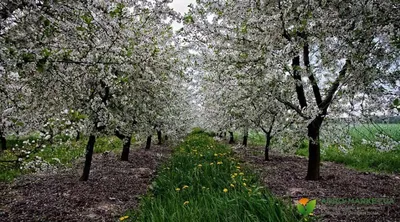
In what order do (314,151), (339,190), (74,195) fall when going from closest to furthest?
(339,190)
(74,195)
(314,151)

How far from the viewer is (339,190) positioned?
6898mm

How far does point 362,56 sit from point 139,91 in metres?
5.94

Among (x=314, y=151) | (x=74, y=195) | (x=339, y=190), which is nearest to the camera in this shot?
(x=339, y=190)

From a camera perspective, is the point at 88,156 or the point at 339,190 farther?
the point at 88,156

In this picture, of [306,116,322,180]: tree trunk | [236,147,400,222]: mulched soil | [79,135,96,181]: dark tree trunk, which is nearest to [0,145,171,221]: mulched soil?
[79,135,96,181]: dark tree trunk

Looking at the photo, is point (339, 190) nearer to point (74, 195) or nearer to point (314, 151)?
point (314, 151)

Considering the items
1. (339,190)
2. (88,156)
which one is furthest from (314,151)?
(88,156)

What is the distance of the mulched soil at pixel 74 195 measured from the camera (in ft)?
19.4

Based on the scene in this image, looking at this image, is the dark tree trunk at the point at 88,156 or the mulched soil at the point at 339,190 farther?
the dark tree trunk at the point at 88,156

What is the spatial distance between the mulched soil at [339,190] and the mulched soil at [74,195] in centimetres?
334

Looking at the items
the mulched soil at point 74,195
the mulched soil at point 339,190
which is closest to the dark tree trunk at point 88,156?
the mulched soil at point 74,195

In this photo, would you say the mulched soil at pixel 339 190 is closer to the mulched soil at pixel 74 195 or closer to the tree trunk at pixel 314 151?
the tree trunk at pixel 314 151

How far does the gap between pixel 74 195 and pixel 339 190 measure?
5.84m

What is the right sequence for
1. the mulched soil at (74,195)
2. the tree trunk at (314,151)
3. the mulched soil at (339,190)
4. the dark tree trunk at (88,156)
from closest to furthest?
the mulched soil at (339,190), the mulched soil at (74,195), the tree trunk at (314,151), the dark tree trunk at (88,156)
